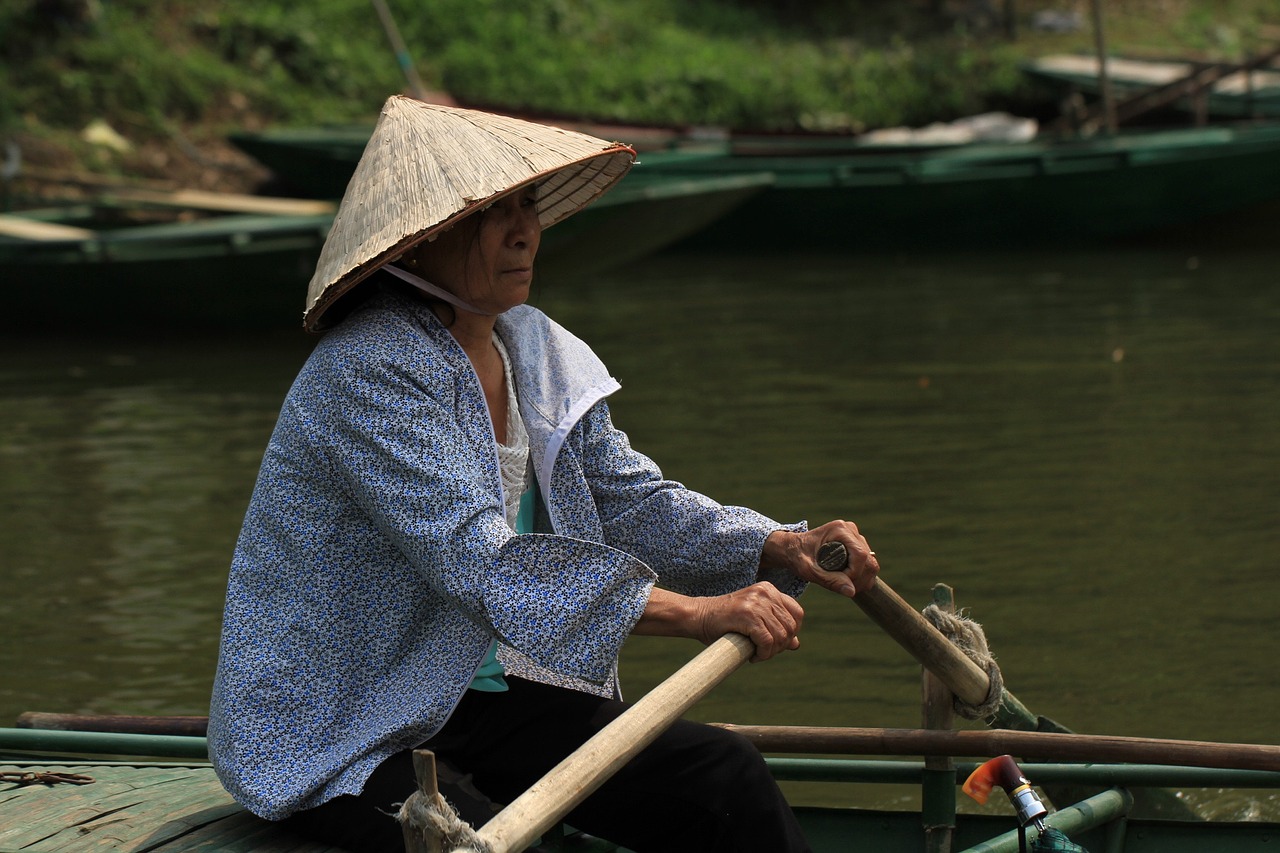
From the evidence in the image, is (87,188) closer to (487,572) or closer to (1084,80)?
(1084,80)

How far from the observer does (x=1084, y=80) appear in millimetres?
12812

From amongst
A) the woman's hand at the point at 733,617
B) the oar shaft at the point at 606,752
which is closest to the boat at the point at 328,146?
the woman's hand at the point at 733,617

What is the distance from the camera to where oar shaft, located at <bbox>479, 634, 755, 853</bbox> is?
5.13 feet

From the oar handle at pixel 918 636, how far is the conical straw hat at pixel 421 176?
67cm

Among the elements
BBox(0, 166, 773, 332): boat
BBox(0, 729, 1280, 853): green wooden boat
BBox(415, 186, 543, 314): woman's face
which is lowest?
BBox(0, 729, 1280, 853): green wooden boat

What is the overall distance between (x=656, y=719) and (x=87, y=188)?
9.79 meters

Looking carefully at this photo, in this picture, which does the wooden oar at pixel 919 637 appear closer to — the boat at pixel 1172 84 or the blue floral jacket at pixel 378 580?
the blue floral jacket at pixel 378 580

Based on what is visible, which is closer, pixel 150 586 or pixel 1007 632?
pixel 1007 632

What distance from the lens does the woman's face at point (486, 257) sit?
6.84 ft

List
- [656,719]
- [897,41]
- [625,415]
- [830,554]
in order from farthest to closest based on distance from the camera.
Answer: [897,41] < [625,415] < [830,554] < [656,719]

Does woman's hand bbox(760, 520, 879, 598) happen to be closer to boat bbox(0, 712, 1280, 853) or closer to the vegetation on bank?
boat bbox(0, 712, 1280, 853)

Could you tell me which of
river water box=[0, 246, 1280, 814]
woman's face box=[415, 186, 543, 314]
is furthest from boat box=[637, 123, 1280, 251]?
woman's face box=[415, 186, 543, 314]

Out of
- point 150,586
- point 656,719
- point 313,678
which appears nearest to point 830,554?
point 656,719

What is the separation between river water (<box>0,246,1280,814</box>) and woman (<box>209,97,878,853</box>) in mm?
2021
